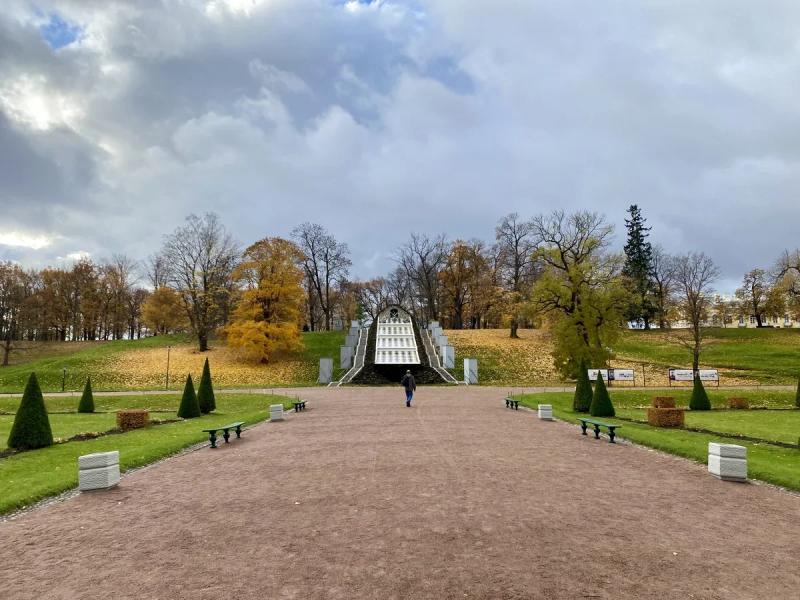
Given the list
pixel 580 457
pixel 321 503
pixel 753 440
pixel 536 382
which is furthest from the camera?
pixel 536 382

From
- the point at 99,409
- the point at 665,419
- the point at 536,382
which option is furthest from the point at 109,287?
the point at 665,419

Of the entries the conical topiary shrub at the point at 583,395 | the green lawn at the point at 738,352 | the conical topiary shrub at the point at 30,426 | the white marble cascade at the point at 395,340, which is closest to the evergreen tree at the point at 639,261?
the green lawn at the point at 738,352

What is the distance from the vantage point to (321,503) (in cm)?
777

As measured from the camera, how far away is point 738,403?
24.6m

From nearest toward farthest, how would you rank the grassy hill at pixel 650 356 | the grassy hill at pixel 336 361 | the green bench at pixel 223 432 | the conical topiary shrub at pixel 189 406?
the green bench at pixel 223 432, the conical topiary shrub at pixel 189 406, the grassy hill at pixel 336 361, the grassy hill at pixel 650 356

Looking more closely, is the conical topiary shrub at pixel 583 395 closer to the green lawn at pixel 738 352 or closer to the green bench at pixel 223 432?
the green bench at pixel 223 432

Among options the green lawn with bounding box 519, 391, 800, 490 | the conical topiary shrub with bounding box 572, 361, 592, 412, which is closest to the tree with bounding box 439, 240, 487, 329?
the green lawn with bounding box 519, 391, 800, 490

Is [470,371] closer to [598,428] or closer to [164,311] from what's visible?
[598,428]

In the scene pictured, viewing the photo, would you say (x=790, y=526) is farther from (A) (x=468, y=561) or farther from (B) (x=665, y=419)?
(B) (x=665, y=419)

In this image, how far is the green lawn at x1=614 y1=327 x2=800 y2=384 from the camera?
41250 millimetres

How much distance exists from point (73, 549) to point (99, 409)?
22.0 m

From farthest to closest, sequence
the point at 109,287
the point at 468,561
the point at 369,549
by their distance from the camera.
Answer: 1. the point at 109,287
2. the point at 369,549
3. the point at 468,561

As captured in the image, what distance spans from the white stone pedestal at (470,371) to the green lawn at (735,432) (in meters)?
12.0

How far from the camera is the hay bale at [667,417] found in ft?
55.6
